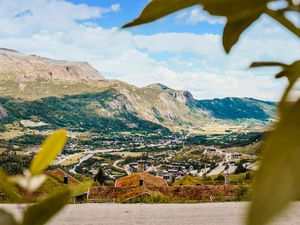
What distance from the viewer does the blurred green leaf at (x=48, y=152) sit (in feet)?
1.14

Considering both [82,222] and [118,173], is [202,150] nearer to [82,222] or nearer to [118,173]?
[118,173]

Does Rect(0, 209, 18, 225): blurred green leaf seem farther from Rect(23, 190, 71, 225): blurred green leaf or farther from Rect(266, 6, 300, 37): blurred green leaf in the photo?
Rect(266, 6, 300, 37): blurred green leaf

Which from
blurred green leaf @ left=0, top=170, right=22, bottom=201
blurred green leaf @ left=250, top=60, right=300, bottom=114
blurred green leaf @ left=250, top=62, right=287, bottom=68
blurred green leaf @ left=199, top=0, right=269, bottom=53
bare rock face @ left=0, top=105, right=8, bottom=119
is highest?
blurred green leaf @ left=199, top=0, right=269, bottom=53

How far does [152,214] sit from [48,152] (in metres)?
11.6

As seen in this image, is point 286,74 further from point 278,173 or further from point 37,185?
point 37,185

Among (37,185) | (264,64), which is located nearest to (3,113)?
(37,185)

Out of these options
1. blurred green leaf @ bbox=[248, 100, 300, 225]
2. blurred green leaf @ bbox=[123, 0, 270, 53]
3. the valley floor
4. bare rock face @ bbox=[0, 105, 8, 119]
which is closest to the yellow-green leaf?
blurred green leaf @ bbox=[123, 0, 270, 53]

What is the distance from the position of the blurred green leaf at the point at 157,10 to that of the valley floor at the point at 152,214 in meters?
10.4

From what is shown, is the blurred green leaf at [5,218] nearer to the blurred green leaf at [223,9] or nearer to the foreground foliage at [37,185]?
the foreground foliage at [37,185]

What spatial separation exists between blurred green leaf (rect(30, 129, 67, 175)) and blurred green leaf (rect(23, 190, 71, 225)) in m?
Result: 0.05

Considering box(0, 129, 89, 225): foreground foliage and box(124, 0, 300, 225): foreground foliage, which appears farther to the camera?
box(0, 129, 89, 225): foreground foliage

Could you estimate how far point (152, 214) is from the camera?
457 inches

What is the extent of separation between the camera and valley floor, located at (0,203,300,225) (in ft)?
35.3

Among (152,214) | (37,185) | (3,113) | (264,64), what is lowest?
(3,113)
